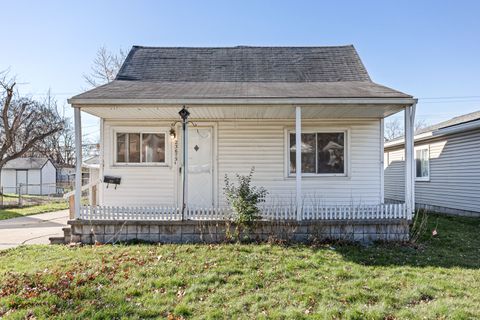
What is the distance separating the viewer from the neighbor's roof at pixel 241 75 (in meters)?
6.85

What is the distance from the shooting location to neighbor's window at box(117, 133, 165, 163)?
8.43 meters

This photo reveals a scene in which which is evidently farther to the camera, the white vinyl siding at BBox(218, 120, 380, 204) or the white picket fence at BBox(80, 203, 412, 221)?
the white vinyl siding at BBox(218, 120, 380, 204)

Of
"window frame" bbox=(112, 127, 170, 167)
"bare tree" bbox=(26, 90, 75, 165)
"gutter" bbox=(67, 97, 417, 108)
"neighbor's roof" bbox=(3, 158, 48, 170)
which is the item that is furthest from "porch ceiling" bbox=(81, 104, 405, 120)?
"bare tree" bbox=(26, 90, 75, 165)

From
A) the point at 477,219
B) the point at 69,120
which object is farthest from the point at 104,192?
the point at 69,120

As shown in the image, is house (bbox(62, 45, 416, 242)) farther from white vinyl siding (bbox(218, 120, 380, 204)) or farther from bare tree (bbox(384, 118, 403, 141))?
bare tree (bbox(384, 118, 403, 141))

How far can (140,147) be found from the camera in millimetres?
8469

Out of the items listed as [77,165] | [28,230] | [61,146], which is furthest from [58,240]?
[61,146]

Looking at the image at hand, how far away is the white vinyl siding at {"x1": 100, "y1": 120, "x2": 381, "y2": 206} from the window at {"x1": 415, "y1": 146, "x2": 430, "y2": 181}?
5.71 metres

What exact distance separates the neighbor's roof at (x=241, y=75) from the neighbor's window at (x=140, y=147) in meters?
1.38

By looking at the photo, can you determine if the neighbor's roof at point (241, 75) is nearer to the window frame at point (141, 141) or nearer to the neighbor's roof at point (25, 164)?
the window frame at point (141, 141)

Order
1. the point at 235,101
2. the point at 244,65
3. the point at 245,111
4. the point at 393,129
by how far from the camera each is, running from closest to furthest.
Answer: the point at 235,101 → the point at 245,111 → the point at 244,65 → the point at 393,129

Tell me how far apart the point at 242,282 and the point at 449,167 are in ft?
33.6

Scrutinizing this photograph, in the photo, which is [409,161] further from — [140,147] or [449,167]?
[140,147]

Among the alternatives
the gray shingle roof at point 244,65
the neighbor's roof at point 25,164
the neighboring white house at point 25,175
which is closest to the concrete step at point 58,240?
the gray shingle roof at point 244,65
